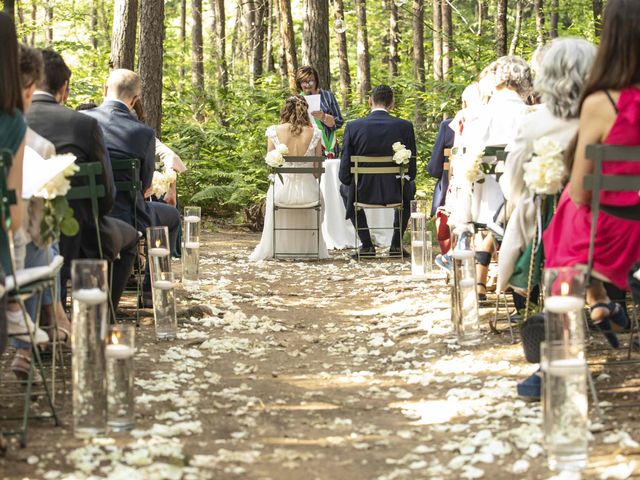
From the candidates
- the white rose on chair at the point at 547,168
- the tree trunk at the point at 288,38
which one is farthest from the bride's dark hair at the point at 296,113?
the white rose on chair at the point at 547,168

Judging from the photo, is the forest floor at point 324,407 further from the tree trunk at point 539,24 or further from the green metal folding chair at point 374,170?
the tree trunk at point 539,24

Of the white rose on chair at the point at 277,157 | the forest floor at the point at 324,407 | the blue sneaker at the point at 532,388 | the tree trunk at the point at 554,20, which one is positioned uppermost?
the tree trunk at the point at 554,20

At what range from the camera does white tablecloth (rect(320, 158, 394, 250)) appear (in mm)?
14203

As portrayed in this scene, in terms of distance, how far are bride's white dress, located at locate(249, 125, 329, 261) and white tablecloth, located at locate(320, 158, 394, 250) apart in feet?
2.33

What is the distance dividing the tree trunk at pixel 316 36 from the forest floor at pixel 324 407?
7.74 m

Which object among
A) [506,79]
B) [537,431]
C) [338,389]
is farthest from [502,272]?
[506,79]

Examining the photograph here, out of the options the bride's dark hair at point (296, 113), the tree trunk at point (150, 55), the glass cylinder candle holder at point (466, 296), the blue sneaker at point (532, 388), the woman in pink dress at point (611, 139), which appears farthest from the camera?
the tree trunk at point (150, 55)

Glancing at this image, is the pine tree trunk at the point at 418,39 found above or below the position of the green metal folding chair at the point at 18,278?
above

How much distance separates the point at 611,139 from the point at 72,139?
3379 mm

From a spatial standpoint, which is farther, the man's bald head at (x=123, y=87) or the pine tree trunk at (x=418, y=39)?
the pine tree trunk at (x=418, y=39)

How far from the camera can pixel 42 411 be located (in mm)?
5250

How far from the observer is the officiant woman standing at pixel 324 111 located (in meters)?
14.5

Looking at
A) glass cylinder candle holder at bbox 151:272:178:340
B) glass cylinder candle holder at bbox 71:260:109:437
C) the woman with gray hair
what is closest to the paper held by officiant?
glass cylinder candle holder at bbox 151:272:178:340

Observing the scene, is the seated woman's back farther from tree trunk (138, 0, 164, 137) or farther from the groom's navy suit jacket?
tree trunk (138, 0, 164, 137)
